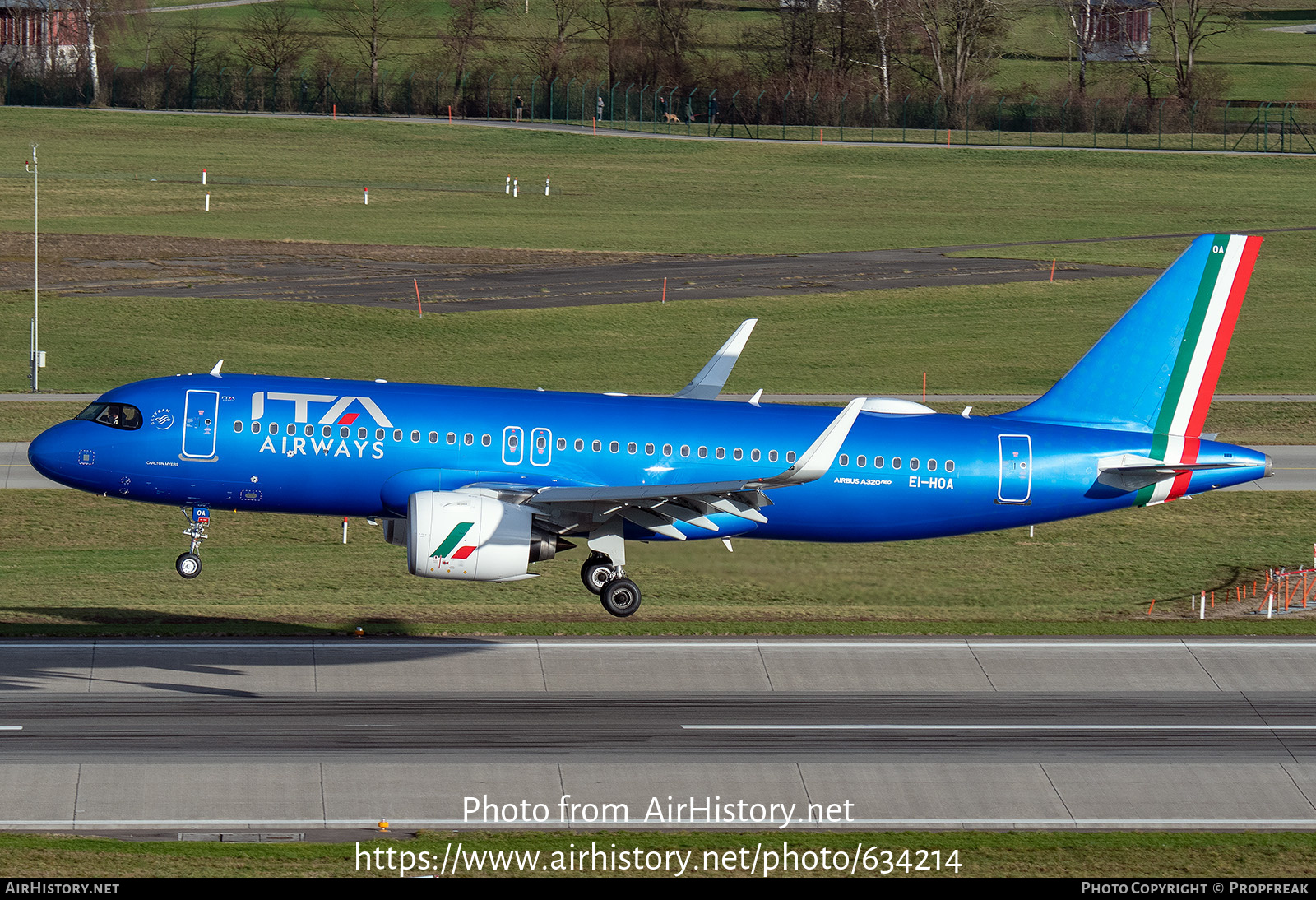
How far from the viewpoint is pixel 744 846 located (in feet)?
90.6

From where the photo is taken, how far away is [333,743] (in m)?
31.6

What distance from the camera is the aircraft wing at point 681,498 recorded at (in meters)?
31.6

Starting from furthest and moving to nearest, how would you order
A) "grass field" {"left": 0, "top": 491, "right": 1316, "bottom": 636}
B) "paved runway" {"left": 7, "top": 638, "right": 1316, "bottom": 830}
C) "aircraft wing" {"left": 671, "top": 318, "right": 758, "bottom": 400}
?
"aircraft wing" {"left": 671, "top": 318, "right": 758, "bottom": 400}
"grass field" {"left": 0, "top": 491, "right": 1316, "bottom": 636}
"paved runway" {"left": 7, "top": 638, "right": 1316, "bottom": 830}

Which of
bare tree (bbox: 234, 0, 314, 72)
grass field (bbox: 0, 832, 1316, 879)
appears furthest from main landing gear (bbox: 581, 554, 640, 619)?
bare tree (bbox: 234, 0, 314, 72)

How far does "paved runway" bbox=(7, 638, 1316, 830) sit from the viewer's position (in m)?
29.1

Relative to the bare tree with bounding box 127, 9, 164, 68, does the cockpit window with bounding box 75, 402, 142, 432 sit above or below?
below

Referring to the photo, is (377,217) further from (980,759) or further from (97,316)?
(980,759)

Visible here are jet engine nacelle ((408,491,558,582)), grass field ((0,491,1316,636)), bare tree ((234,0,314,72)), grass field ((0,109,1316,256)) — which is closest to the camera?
jet engine nacelle ((408,491,558,582))

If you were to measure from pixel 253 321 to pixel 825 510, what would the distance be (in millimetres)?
50910

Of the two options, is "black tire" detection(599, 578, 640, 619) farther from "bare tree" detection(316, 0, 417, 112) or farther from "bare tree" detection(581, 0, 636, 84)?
"bare tree" detection(581, 0, 636, 84)

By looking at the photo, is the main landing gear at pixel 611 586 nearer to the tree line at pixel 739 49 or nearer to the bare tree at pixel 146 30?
the tree line at pixel 739 49

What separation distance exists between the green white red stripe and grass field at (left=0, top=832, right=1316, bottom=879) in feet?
42.2

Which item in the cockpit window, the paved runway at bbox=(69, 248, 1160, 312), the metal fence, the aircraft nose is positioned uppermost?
the metal fence
